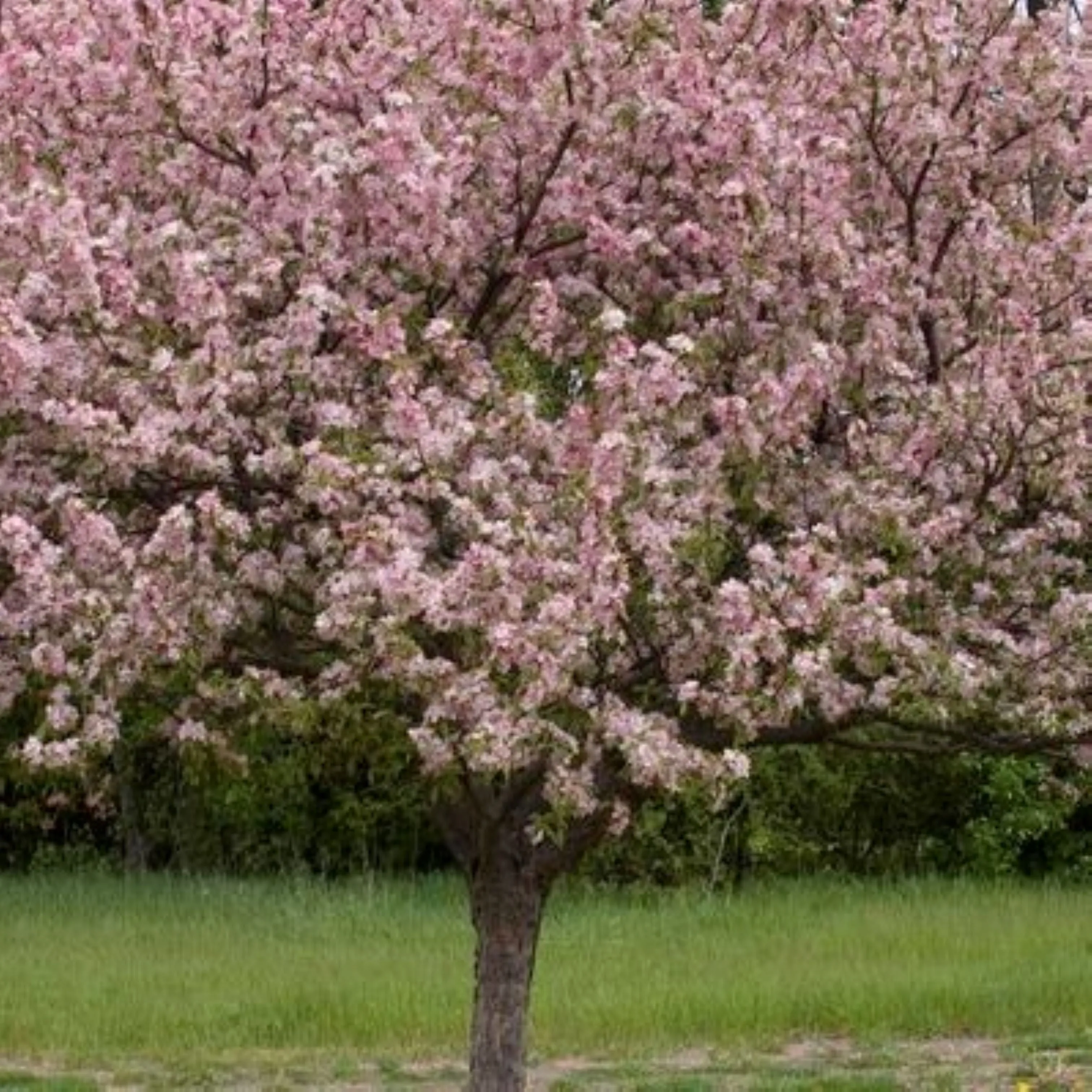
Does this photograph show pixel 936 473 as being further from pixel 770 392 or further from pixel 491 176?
pixel 491 176

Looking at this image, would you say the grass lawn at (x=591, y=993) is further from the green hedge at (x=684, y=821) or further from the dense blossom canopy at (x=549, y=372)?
the dense blossom canopy at (x=549, y=372)

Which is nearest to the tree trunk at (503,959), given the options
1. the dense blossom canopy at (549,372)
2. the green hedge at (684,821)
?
the dense blossom canopy at (549,372)

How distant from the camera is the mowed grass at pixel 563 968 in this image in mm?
12828

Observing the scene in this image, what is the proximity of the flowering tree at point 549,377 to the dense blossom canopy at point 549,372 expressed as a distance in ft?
0.05

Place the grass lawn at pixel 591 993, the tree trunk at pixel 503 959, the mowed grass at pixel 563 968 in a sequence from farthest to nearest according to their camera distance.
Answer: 1. the mowed grass at pixel 563 968
2. the grass lawn at pixel 591 993
3. the tree trunk at pixel 503 959

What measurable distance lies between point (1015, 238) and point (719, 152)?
108 cm

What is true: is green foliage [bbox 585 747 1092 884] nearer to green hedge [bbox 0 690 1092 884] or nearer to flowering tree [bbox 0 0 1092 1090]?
green hedge [bbox 0 690 1092 884]

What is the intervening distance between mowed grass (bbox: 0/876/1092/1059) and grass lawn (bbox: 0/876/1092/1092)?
0.03 m

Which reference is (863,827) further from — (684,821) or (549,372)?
(549,372)

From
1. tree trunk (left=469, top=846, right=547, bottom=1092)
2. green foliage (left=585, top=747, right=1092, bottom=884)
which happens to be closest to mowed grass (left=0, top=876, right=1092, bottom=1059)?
green foliage (left=585, top=747, right=1092, bottom=884)

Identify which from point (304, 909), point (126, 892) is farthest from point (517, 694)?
point (126, 892)

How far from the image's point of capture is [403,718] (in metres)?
7.04

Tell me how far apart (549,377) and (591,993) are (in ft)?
20.9

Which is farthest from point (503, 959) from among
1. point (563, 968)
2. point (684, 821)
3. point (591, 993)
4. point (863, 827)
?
point (863, 827)
